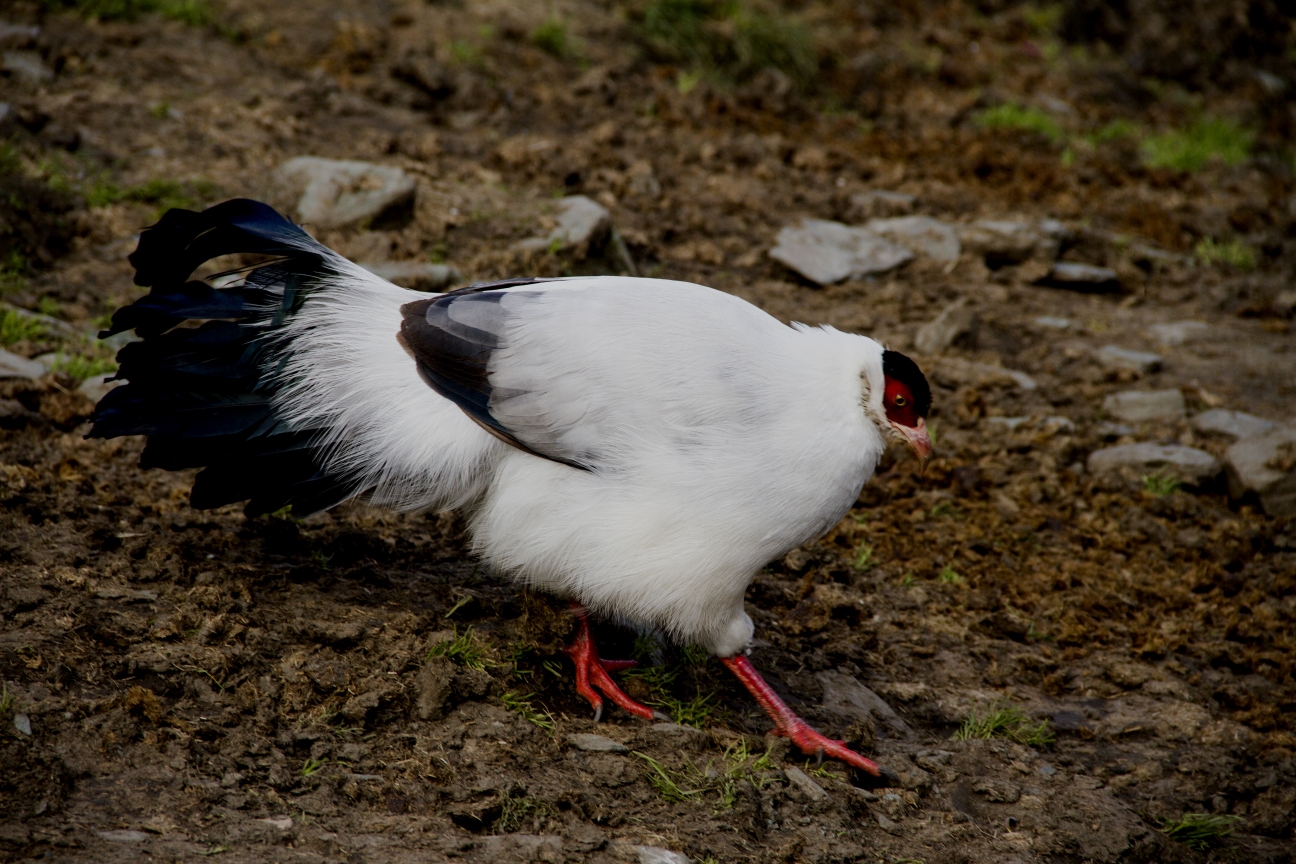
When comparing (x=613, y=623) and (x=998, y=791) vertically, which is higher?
(x=613, y=623)

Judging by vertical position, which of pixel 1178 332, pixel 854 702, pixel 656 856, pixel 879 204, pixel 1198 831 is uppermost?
pixel 879 204

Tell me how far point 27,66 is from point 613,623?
5.33 meters

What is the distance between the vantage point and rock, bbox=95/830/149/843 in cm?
247

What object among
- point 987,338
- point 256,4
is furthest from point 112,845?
point 256,4

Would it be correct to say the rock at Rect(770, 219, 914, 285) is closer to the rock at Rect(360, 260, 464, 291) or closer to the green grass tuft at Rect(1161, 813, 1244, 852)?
the rock at Rect(360, 260, 464, 291)

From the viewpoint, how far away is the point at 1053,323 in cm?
684

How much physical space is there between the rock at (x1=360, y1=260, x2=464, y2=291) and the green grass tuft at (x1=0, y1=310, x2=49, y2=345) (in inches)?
57.5

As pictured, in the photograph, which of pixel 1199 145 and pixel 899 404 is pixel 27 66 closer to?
pixel 899 404

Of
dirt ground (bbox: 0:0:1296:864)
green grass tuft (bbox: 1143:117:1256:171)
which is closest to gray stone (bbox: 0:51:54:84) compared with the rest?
dirt ground (bbox: 0:0:1296:864)

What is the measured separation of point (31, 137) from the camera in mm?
5973

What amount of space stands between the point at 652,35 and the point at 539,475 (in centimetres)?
650

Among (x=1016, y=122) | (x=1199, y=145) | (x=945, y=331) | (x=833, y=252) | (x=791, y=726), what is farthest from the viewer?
(x=1199, y=145)

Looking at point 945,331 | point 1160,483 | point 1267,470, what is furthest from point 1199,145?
point 1160,483

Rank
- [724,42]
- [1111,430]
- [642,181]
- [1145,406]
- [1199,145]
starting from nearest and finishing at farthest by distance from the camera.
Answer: [1111,430] < [1145,406] < [642,181] < [724,42] < [1199,145]
